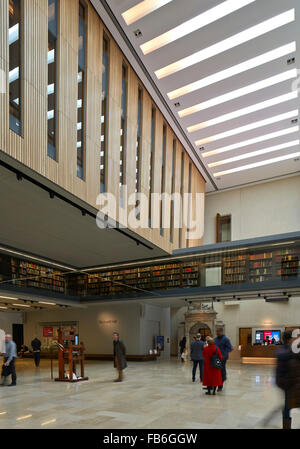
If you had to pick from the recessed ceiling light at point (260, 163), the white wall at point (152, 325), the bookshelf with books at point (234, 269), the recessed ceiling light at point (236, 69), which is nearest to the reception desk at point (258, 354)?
the bookshelf with books at point (234, 269)

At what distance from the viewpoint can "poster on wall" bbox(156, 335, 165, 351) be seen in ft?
70.6

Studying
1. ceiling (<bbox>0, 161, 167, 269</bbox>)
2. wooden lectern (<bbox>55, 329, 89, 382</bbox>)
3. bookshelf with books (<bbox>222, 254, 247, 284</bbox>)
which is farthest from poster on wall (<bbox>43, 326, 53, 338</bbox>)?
bookshelf with books (<bbox>222, 254, 247, 284</bbox>)

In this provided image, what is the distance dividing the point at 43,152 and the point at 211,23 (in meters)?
7.00

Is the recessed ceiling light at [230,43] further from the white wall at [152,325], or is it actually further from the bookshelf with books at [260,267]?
the white wall at [152,325]

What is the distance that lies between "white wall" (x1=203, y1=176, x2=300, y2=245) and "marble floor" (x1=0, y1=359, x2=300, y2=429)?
15431mm

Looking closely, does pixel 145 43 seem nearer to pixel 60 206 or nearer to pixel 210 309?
pixel 60 206

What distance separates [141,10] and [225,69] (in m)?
3.93

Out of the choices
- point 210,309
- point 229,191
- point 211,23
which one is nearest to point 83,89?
point 211,23

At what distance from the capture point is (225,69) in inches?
546

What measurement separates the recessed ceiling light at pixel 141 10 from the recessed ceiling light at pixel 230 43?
2406 millimetres

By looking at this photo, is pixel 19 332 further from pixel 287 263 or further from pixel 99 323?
pixel 287 263

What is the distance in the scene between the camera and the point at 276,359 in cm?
457

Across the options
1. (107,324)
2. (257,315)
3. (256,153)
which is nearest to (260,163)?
(256,153)

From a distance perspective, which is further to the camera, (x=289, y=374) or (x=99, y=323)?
(x=99, y=323)
